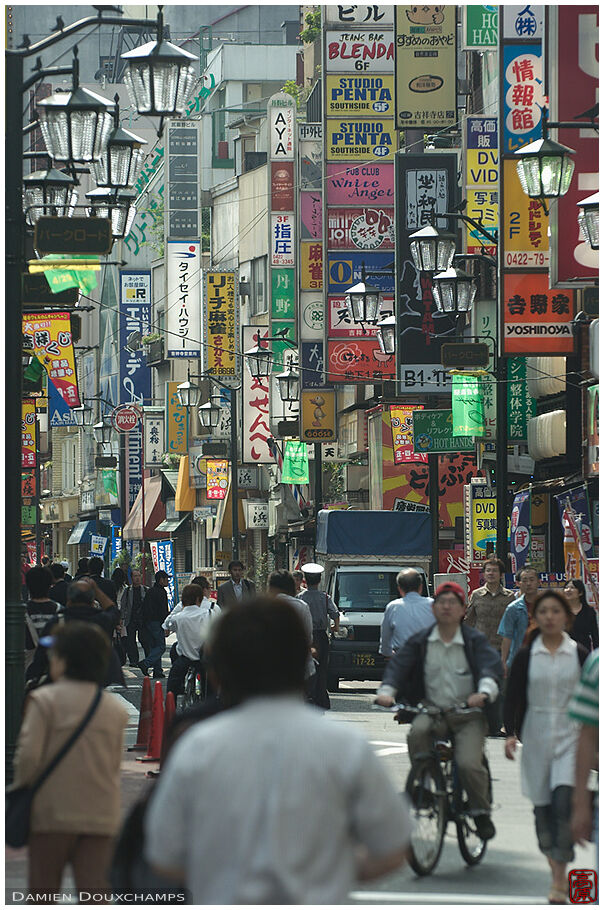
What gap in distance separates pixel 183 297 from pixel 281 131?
750 cm

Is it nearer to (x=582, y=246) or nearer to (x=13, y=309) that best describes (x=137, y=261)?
(x=582, y=246)

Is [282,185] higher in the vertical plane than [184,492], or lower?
higher

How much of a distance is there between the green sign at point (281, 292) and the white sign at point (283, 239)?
1.08ft

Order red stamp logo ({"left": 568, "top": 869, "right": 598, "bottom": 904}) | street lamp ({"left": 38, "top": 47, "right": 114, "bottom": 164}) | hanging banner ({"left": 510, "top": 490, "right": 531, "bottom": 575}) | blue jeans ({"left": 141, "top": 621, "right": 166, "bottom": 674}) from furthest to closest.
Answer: hanging banner ({"left": 510, "top": 490, "right": 531, "bottom": 575})
blue jeans ({"left": 141, "top": 621, "right": 166, "bottom": 674})
street lamp ({"left": 38, "top": 47, "right": 114, "bottom": 164})
red stamp logo ({"left": 568, "top": 869, "right": 598, "bottom": 904})

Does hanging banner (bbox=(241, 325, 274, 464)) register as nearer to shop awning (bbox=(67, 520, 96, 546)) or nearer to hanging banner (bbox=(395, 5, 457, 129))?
hanging banner (bbox=(395, 5, 457, 129))

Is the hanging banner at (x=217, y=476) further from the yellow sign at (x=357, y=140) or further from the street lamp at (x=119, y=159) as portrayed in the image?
the street lamp at (x=119, y=159)

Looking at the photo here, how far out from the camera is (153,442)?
77.3m

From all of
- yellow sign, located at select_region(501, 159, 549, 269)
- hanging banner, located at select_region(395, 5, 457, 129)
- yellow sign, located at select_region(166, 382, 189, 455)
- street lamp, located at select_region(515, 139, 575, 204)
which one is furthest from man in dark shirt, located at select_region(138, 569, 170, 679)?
yellow sign, located at select_region(166, 382, 189, 455)

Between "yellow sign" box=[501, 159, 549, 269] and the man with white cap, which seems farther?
"yellow sign" box=[501, 159, 549, 269]

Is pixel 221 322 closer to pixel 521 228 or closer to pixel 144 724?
pixel 521 228

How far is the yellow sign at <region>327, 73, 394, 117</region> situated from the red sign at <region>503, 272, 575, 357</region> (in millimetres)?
11824

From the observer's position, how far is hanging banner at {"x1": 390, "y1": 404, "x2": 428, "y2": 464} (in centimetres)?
3912

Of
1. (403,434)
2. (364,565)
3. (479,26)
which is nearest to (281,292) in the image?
(403,434)

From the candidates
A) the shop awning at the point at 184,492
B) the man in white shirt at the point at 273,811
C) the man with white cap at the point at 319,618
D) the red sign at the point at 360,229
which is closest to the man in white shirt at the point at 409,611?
the man with white cap at the point at 319,618
